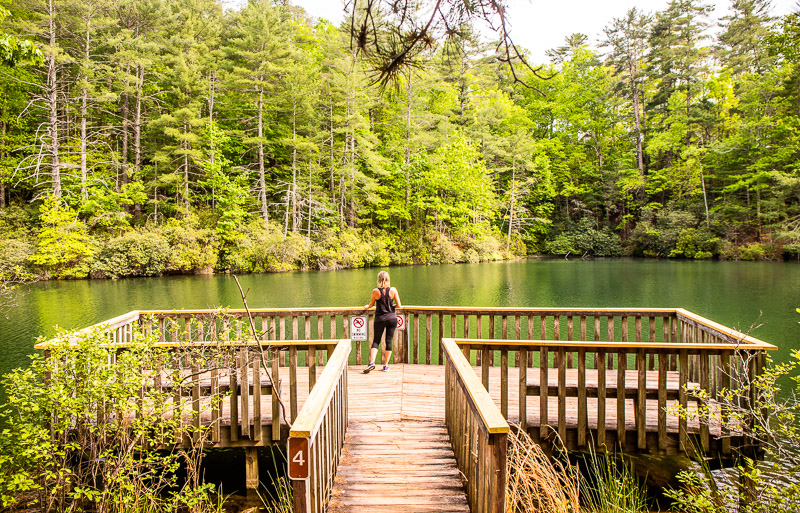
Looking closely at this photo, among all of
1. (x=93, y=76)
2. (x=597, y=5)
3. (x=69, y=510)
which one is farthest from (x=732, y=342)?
(x=93, y=76)

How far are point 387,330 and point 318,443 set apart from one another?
10.2 ft

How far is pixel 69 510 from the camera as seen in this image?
3195 mm

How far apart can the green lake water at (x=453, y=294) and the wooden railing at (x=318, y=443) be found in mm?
6684

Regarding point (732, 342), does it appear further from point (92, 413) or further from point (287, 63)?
point (287, 63)

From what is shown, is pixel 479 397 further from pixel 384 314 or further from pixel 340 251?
pixel 340 251

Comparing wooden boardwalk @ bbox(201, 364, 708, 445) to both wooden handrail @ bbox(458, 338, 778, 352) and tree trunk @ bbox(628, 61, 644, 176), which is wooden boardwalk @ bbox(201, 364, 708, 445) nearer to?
wooden handrail @ bbox(458, 338, 778, 352)

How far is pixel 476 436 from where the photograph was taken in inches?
92.5

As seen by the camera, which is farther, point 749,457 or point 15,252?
point 15,252

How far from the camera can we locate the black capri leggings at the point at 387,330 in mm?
5371

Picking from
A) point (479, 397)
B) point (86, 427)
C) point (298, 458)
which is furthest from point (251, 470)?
point (479, 397)

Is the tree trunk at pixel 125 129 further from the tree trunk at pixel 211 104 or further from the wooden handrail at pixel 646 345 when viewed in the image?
the wooden handrail at pixel 646 345

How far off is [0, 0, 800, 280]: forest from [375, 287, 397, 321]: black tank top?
44.7 ft

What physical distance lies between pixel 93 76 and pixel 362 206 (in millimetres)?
16525

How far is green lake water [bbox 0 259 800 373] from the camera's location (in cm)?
1047
